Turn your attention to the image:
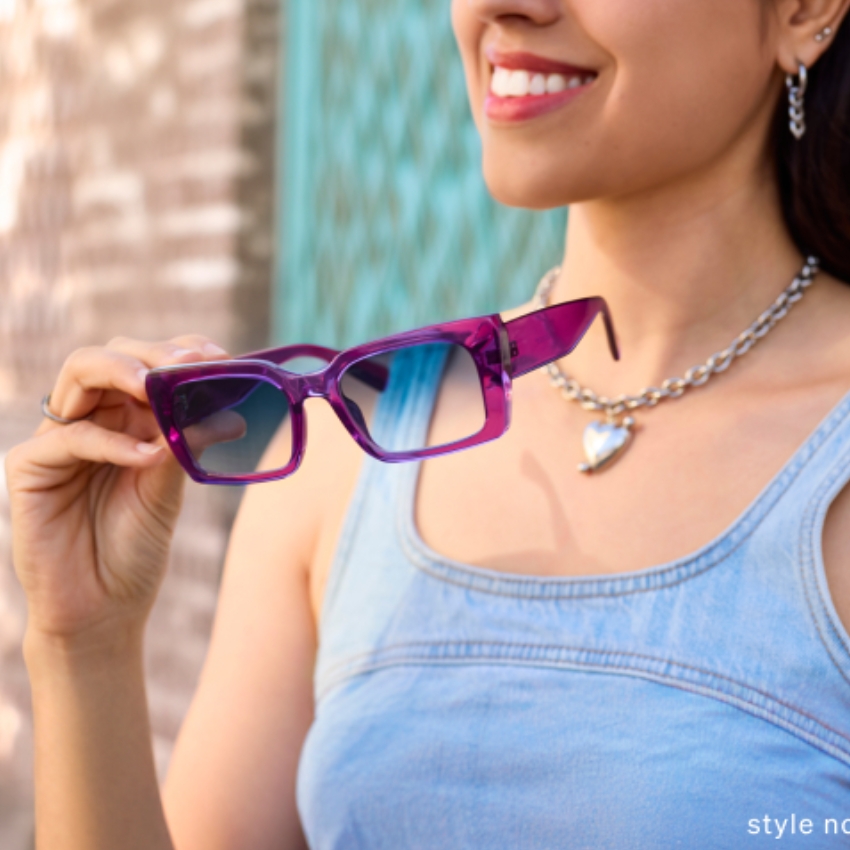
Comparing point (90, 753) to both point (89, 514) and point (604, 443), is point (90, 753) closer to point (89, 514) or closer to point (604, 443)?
point (89, 514)

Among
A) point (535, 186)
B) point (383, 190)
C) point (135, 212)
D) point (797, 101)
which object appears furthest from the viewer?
point (135, 212)

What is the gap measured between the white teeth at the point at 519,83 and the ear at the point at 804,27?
1.11 ft

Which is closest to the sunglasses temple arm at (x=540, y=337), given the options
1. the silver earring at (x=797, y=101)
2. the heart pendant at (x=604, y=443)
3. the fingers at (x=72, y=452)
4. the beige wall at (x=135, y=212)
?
the heart pendant at (x=604, y=443)

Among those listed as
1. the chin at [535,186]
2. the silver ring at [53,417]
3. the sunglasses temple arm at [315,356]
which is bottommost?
the silver ring at [53,417]

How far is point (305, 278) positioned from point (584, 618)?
2516 mm

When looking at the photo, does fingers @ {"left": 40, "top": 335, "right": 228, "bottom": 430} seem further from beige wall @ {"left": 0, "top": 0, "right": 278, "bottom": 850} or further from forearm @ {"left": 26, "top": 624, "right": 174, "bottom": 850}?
beige wall @ {"left": 0, "top": 0, "right": 278, "bottom": 850}

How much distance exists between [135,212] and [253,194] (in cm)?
63

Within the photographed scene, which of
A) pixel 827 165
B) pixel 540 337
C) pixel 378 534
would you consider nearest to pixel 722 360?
pixel 827 165

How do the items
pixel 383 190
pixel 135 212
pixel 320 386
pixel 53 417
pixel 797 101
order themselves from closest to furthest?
pixel 320 386, pixel 53 417, pixel 797 101, pixel 383 190, pixel 135 212

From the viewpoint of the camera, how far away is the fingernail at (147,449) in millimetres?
1129

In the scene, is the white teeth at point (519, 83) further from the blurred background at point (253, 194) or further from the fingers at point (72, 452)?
the blurred background at point (253, 194)

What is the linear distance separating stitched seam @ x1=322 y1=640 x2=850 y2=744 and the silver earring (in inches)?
29.9

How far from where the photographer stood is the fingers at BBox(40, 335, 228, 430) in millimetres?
1106

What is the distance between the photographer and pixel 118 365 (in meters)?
1.11
